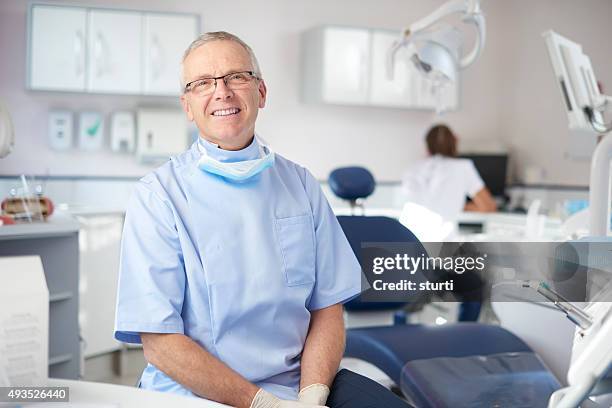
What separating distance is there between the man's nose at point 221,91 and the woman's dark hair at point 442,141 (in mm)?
3079

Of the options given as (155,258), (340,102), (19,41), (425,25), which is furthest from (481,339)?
(19,41)

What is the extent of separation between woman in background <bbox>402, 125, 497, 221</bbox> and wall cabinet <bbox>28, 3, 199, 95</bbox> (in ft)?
5.35

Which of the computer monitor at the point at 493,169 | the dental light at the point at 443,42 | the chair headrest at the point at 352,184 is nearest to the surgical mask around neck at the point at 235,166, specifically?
the chair headrest at the point at 352,184

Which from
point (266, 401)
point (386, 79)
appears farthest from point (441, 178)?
point (266, 401)

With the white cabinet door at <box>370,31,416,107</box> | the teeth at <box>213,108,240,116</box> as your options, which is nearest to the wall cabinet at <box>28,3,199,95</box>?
the white cabinet door at <box>370,31,416,107</box>

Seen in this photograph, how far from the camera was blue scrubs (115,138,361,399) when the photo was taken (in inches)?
55.2

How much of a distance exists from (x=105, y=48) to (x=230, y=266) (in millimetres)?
3318

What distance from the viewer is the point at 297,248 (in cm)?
156

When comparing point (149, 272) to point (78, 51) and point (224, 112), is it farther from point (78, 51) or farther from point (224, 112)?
point (78, 51)

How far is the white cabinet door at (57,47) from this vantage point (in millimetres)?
4316

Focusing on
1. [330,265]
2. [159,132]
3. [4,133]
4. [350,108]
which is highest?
[350,108]

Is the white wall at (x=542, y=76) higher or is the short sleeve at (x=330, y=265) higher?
the white wall at (x=542, y=76)

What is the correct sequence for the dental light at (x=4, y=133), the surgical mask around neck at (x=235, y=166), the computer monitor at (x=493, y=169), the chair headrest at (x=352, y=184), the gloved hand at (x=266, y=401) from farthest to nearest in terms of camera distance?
the computer monitor at (x=493, y=169), the chair headrest at (x=352, y=184), the dental light at (x=4, y=133), the surgical mask around neck at (x=235, y=166), the gloved hand at (x=266, y=401)

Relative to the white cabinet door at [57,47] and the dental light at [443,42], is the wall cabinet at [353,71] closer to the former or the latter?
the white cabinet door at [57,47]
